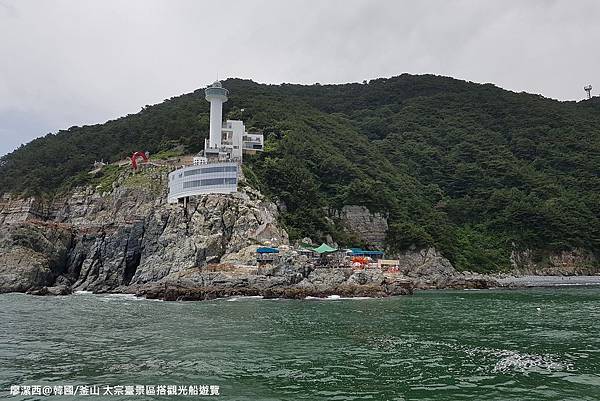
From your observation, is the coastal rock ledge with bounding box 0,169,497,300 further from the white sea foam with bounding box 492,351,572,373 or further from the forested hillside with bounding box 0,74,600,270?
the white sea foam with bounding box 492,351,572,373

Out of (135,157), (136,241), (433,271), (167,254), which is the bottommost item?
(433,271)

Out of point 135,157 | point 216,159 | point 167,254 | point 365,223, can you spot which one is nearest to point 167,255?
point 167,254

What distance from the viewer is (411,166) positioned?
118m

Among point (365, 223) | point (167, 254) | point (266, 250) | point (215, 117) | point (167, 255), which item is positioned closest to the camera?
point (266, 250)

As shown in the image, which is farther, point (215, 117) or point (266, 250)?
point (215, 117)

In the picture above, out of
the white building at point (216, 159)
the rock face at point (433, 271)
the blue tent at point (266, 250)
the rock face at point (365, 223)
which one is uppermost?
the white building at point (216, 159)

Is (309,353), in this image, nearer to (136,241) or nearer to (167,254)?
(167,254)

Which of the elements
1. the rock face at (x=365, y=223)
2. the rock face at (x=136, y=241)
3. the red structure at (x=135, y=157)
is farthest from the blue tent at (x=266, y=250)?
the red structure at (x=135, y=157)

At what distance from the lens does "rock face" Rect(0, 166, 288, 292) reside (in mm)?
58000

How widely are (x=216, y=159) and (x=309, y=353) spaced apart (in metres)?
57.6

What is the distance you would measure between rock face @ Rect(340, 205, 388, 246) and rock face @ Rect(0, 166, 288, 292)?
16.5 m

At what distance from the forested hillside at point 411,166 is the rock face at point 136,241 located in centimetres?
999

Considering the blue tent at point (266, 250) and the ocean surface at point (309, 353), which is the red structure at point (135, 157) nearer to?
the blue tent at point (266, 250)

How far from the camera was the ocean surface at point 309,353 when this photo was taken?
46.5 ft
